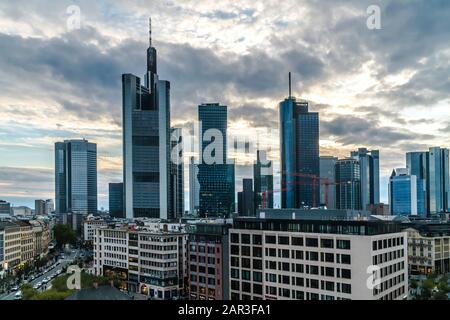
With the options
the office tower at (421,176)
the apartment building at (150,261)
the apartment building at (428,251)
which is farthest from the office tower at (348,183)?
the apartment building at (150,261)

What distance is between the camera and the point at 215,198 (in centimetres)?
12444

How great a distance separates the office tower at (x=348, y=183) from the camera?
13075cm

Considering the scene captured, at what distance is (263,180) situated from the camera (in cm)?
12862

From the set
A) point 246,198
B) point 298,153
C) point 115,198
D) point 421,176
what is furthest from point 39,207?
point 421,176

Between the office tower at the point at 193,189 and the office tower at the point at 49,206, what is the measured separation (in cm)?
4591

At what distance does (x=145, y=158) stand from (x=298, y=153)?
58.5 m

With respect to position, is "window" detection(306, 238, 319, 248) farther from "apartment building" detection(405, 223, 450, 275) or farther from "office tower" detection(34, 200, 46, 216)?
"office tower" detection(34, 200, 46, 216)

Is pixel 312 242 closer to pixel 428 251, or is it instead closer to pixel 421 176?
pixel 428 251

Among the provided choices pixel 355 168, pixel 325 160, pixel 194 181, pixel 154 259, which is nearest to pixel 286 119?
pixel 325 160

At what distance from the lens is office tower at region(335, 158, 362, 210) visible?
13075 cm

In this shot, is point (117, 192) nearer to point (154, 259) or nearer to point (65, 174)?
point (65, 174)

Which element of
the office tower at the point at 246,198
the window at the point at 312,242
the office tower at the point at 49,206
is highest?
the window at the point at 312,242

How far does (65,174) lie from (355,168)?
278 ft

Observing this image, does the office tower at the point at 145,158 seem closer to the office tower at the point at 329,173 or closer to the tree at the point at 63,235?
the tree at the point at 63,235
